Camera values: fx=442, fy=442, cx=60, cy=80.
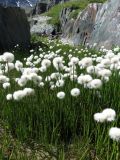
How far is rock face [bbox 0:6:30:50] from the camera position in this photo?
22.0 meters

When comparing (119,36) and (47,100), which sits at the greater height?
(47,100)

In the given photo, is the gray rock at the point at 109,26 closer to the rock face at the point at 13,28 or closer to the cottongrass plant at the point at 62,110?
the rock face at the point at 13,28

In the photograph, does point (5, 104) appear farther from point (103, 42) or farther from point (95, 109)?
point (103, 42)

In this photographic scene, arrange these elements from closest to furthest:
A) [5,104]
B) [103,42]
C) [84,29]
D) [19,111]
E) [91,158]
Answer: [91,158] → [19,111] → [5,104] → [103,42] → [84,29]

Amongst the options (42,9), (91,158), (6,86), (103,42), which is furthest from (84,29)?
(42,9)

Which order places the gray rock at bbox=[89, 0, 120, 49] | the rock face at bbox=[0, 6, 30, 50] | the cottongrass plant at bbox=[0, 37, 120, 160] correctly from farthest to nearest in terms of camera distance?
the rock face at bbox=[0, 6, 30, 50] → the gray rock at bbox=[89, 0, 120, 49] → the cottongrass plant at bbox=[0, 37, 120, 160]

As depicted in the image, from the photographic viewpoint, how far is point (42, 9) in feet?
528

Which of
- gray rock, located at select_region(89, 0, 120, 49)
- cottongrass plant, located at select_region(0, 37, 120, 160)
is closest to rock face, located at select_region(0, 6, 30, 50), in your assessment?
gray rock, located at select_region(89, 0, 120, 49)

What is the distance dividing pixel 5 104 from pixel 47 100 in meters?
0.76

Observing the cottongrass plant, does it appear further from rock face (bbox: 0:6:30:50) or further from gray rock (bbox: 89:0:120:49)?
rock face (bbox: 0:6:30:50)

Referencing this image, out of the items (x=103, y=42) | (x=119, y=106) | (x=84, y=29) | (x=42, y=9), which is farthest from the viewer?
(x=42, y=9)

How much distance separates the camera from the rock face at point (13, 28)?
22.0 meters

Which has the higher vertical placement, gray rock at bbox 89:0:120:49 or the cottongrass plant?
the cottongrass plant

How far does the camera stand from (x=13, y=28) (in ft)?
78.2
